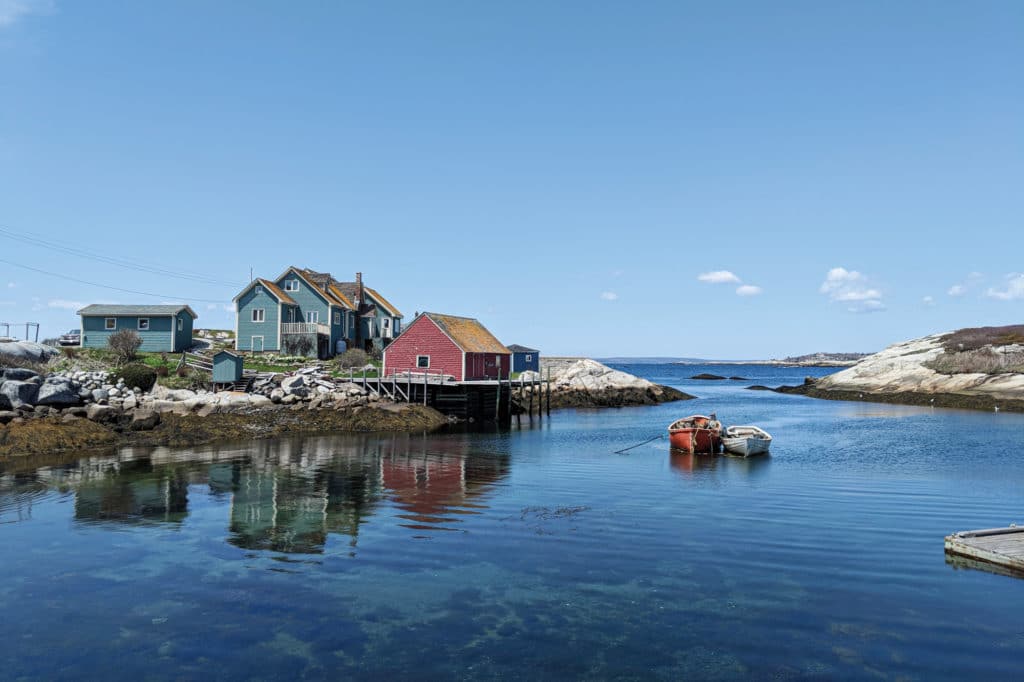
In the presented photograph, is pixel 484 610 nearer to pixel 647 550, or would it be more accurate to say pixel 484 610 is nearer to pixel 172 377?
pixel 647 550

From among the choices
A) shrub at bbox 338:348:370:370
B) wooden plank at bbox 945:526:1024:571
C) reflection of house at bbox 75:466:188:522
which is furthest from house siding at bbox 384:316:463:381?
wooden plank at bbox 945:526:1024:571

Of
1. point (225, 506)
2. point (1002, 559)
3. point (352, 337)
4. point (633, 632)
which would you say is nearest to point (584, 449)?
point (225, 506)

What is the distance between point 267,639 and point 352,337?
59.9 meters

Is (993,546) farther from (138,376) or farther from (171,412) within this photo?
(138,376)

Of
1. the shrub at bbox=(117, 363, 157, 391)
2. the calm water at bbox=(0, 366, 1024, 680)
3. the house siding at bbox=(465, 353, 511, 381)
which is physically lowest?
the calm water at bbox=(0, 366, 1024, 680)

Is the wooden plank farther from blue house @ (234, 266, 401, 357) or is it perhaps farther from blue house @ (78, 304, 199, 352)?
blue house @ (78, 304, 199, 352)

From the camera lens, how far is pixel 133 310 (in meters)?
57.6

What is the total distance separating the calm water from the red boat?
263 inches

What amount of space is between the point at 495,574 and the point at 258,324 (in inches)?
2047

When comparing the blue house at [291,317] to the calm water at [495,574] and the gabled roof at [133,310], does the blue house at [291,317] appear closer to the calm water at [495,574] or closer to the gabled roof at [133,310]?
the gabled roof at [133,310]

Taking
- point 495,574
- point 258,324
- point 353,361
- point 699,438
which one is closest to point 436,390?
point 353,361

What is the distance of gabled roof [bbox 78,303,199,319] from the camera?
2223 inches

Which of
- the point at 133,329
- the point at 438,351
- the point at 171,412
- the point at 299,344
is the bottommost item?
the point at 171,412

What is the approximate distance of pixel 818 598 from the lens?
1312 centimetres
